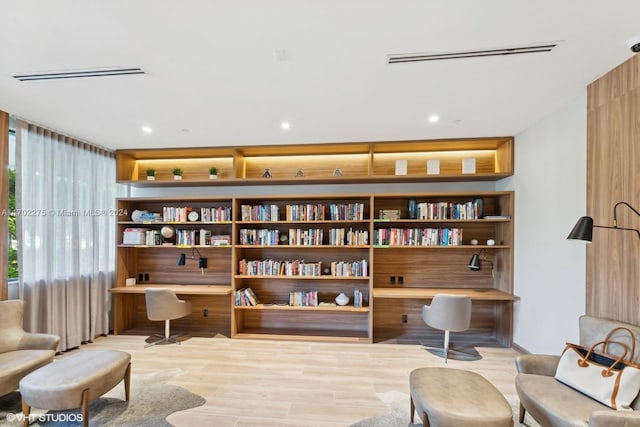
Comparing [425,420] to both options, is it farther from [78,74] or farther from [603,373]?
[78,74]

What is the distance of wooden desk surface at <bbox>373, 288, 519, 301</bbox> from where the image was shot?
12.2 feet

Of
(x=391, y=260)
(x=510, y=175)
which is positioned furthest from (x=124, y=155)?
(x=510, y=175)

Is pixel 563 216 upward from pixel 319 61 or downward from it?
downward

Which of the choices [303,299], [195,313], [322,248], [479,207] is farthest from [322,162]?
[195,313]

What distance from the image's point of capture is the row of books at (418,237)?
406 cm

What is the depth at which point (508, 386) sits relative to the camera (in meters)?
2.91

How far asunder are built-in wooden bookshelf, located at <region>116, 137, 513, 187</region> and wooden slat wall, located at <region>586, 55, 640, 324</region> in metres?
1.41

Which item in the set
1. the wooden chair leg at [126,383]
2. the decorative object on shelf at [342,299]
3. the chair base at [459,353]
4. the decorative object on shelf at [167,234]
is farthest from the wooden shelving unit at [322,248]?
the wooden chair leg at [126,383]

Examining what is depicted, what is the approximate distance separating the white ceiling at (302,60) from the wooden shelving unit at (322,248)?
0.93 meters

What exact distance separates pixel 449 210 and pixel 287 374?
304cm

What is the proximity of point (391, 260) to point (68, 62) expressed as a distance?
4.21m

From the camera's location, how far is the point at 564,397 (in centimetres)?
191

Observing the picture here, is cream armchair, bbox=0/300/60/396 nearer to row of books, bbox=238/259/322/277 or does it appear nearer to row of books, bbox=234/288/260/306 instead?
row of books, bbox=234/288/260/306

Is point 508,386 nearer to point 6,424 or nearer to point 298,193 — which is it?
point 298,193
